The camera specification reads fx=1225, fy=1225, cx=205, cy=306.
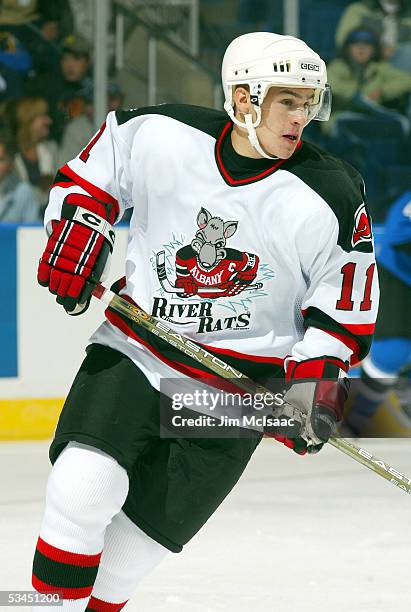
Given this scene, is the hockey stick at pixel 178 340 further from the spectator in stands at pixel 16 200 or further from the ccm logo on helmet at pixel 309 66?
the spectator in stands at pixel 16 200

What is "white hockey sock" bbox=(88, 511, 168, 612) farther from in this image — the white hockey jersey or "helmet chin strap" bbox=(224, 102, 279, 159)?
"helmet chin strap" bbox=(224, 102, 279, 159)

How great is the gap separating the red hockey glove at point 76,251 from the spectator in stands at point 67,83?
284cm

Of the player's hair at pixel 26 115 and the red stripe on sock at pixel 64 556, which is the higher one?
the red stripe on sock at pixel 64 556

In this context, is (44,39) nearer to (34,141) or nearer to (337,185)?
(34,141)

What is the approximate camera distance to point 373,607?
7.98 ft

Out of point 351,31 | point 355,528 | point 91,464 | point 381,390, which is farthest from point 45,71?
point 91,464

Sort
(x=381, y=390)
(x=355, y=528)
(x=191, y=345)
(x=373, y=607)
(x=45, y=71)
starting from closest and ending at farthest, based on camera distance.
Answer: (x=191, y=345)
(x=373, y=607)
(x=355, y=528)
(x=381, y=390)
(x=45, y=71)

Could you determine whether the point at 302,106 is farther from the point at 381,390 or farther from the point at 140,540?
the point at 381,390

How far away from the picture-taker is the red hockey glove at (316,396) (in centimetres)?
188

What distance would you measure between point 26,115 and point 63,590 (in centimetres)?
321

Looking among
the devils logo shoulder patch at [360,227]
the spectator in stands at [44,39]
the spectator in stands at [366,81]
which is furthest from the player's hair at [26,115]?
the devils logo shoulder patch at [360,227]

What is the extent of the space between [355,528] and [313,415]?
1.25 metres

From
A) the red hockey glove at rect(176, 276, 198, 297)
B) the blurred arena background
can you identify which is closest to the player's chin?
the red hockey glove at rect(176, 276, 198, 297)

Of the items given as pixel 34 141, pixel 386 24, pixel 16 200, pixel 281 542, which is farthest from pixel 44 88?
pixel 281 542
